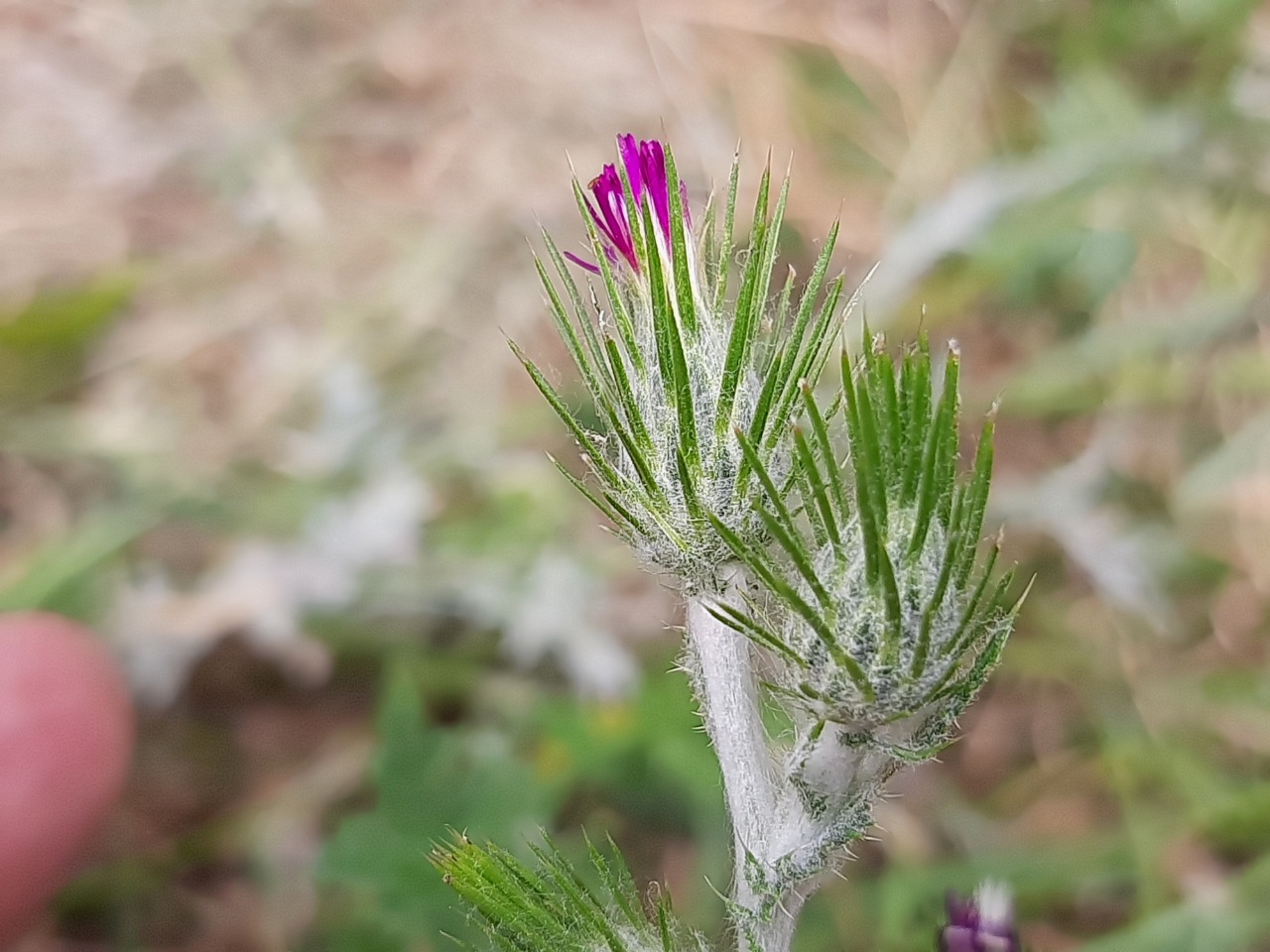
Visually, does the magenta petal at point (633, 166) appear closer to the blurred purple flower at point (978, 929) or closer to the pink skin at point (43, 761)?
the blurred purple flower at point (978, 929)

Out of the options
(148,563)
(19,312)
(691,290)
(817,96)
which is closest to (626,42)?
(817,96)

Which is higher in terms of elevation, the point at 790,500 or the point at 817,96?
the point at 817,96

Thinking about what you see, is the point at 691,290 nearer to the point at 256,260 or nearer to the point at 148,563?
the point at 148,563

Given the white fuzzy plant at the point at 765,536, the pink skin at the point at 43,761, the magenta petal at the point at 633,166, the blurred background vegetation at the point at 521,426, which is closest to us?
the white fuzzy plant at the point at 765,536

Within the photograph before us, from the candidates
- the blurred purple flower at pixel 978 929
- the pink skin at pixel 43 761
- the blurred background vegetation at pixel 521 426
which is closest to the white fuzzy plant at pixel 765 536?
the blurred purple flower at pixel 978 929

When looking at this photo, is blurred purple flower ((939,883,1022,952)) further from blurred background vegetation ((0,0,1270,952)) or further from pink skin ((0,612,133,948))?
pink skin ((0,612,133,948))

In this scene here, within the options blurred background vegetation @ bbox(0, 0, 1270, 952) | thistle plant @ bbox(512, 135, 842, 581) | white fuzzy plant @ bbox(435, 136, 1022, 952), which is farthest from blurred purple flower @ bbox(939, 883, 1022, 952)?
blurred background vegetation @ bbox(0, 0, 1270, 952)

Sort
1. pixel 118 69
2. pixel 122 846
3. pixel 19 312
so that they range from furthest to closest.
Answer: pixel 118 69 → pixel 19 312 → pixel 122 846
